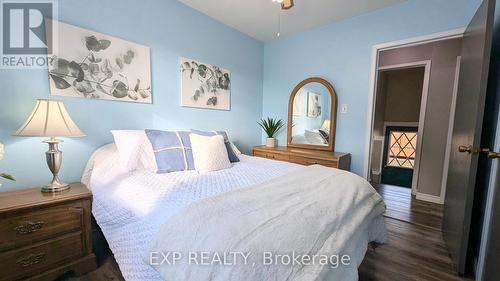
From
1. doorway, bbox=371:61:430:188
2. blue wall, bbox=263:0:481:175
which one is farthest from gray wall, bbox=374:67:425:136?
blue wall, bbox=263:0:481:175

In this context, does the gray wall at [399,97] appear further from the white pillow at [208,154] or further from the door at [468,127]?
the white pillow at [208,154]

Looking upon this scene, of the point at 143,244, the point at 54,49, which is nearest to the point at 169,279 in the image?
the point at 143,244

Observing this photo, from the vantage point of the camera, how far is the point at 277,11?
2.43m

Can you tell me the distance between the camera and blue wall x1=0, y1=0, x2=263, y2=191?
1.48 m

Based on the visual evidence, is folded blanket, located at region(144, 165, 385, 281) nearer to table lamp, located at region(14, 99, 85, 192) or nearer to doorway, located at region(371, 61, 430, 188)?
table lamp, located at region(14, 99, 85, 192)

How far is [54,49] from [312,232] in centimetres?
214

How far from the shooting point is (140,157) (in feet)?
5.45

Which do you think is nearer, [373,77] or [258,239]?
[258,239]

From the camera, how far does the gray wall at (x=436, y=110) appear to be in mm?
2785

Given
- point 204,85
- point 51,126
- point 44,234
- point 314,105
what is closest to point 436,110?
point 314,105

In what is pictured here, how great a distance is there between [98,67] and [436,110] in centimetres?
401

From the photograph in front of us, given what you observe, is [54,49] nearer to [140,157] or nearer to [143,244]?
[140,157]

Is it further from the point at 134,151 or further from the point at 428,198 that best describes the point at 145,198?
the point at 428,198

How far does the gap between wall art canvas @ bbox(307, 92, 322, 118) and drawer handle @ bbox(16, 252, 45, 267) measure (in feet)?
9.55
